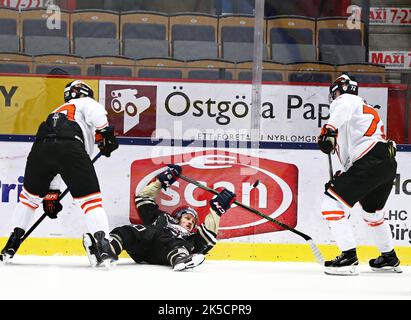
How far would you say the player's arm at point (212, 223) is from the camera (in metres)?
6.40

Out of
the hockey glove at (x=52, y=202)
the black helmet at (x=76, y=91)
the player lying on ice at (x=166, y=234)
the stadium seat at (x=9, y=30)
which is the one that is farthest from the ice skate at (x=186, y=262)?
the stadium seat at (x=9, y=30)

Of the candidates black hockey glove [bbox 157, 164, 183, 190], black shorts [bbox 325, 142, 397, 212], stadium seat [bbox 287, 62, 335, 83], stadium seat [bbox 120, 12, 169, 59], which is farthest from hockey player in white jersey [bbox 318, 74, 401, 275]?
stadium seat [bbox 120, 12, 169, 59]

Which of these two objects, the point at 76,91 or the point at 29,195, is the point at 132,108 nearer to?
the point at 76,91

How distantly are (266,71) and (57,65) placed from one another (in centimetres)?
128

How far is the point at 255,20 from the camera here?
7.01 metres

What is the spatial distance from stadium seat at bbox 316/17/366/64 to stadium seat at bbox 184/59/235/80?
578mm

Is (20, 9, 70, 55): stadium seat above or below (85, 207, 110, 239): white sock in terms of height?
above

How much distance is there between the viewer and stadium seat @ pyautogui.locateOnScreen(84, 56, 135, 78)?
693 cm

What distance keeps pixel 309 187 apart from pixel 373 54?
0.93 metres

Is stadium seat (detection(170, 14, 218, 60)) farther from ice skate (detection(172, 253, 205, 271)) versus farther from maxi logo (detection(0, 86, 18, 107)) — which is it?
ice skate (detection(172, 253, 205, 271))

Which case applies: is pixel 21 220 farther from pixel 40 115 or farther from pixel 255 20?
pixel 255 20

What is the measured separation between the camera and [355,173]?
6246 mm

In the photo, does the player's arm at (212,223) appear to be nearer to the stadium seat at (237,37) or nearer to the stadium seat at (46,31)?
the stadium seat at (237,37)

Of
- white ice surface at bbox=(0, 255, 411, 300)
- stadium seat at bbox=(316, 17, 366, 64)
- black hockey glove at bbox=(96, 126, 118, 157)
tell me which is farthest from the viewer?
stadium seat at bbox=(316, 17, 366, 64)
